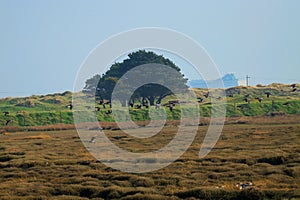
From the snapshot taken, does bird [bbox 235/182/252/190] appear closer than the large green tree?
Yes

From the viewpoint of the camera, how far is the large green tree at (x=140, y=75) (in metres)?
114

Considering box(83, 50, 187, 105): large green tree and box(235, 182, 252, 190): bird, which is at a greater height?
box(83, 50, 187, 105): large green tree

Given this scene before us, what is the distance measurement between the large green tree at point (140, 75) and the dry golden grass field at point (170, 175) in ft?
226

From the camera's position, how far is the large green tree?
114 m

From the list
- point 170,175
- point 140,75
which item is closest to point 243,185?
point 170,175

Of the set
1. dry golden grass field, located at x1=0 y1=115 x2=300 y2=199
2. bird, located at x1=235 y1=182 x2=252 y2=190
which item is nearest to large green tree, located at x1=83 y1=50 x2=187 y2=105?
dry golden grass field, located at x1=0 y1=115 x2=300 y2=199

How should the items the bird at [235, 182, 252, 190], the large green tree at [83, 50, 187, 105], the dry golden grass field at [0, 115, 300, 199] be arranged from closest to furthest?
the bird at [235, 182, 252, 190], the dry golden grass field at [0, 115, 300, 199], the large green tree at [83, 50, 187, 105]

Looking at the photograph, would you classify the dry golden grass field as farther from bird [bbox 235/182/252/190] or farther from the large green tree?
the large green tree

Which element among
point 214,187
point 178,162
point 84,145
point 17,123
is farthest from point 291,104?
point 214,187

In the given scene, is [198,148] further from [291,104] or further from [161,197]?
[291,104]

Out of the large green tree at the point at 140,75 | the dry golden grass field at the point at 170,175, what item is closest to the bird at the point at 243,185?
the dry golden grass field at the point at 170,175

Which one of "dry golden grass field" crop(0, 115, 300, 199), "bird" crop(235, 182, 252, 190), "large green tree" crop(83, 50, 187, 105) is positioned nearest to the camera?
"bird" crop(235, 182, 252, 190)

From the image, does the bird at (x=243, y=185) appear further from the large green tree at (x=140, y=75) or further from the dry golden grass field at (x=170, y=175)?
the large green tree at (x=140, y=75)

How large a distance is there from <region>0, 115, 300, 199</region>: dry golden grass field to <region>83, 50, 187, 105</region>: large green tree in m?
68.7
